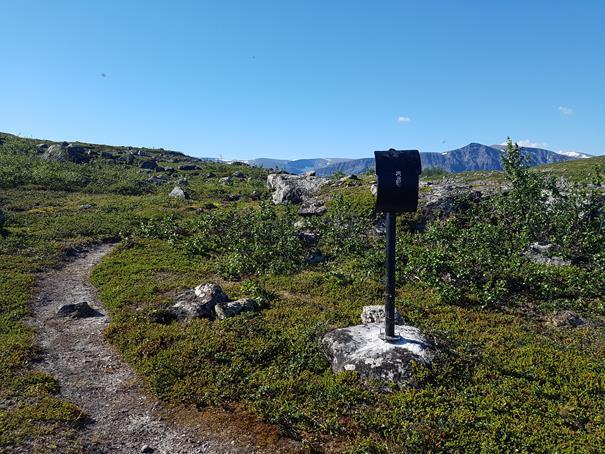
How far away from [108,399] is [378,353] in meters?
8.02

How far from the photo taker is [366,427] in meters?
9.75

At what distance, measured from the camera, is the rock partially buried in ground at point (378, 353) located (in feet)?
37.6

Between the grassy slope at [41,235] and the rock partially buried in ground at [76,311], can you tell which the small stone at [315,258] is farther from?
the grassy slope at [41,235]

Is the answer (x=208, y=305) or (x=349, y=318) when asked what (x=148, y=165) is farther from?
(x=349, y=318)

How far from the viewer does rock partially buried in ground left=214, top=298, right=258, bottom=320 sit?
16469 mm

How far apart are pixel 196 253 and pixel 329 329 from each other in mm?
16261

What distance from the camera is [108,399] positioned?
11.6 meters

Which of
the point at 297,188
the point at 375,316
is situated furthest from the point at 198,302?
the point at 297,188

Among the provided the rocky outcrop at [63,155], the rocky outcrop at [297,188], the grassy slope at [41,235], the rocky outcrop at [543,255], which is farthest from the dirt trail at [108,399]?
the rocky outcrop at [63,155]

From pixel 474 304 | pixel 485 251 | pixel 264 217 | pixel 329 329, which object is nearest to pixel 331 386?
pixel 329 329

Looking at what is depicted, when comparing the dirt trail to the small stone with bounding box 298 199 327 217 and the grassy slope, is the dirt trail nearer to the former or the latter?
the grassy slope

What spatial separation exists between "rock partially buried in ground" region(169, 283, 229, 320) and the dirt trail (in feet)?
9.90

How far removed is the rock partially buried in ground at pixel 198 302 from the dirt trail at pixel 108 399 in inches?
119

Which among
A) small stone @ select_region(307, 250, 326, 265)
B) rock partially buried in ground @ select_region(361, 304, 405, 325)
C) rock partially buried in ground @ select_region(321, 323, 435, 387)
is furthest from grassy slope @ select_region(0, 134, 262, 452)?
small stone @ select_region(307, 250, 326, 265)
